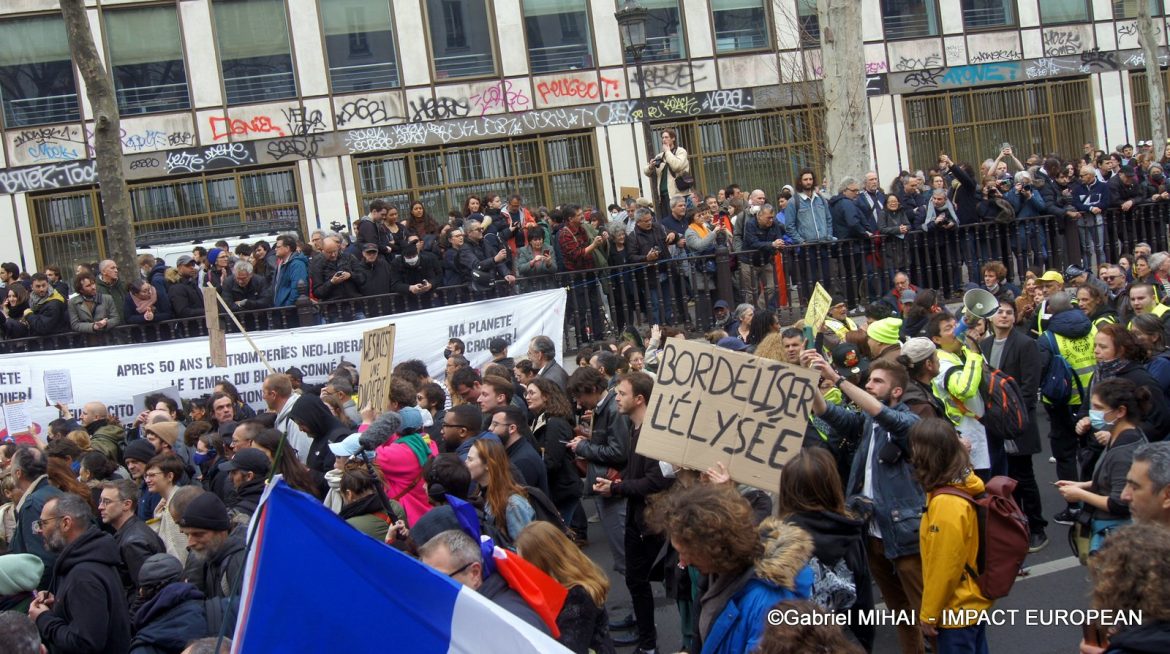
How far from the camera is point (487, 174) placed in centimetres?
2558

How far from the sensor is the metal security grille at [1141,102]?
1183 inches

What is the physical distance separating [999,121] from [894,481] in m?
25.4

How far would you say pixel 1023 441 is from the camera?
7832 millimetres

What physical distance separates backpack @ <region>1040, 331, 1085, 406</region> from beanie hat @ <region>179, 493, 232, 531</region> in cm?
584

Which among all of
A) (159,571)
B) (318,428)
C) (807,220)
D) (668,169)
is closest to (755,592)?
(159,571)

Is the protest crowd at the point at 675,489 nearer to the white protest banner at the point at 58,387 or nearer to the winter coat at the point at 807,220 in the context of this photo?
the white protest banner at the point at 58,387

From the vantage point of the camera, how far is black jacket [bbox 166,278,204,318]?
44.4 feet

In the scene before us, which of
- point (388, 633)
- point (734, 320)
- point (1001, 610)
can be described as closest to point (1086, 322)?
point (1001, 610)

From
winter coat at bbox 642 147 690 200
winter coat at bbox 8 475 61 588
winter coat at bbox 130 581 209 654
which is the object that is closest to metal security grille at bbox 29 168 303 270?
winter coat at bbox 642 147 690 200

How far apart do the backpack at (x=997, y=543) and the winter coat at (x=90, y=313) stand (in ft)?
34.5

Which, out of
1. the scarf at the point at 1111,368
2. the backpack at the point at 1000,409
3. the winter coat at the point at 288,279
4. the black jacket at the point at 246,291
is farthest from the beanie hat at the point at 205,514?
the black jacket at the point at 246,291

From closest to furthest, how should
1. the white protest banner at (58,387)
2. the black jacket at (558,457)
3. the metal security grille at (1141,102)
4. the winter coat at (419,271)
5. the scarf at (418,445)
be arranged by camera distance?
the scarf at (418,445) → the black jacket at (558,457) → the white protest banner at (58,387) → the winter coat at (419,271) → the metal security grille at (1141,102)

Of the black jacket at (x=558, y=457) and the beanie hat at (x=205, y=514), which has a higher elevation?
the beanie hat at (x=205, y=514)

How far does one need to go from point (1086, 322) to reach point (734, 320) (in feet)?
12.9
